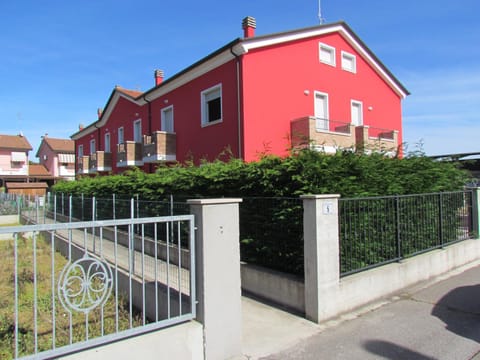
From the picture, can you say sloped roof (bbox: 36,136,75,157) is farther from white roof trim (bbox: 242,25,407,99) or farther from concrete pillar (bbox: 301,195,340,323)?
concrete pillar (bbox: 301,195,340,323)

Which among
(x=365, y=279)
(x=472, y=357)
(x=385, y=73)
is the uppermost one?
(x=385, y=73)

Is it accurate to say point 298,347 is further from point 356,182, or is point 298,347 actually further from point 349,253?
point 356,182

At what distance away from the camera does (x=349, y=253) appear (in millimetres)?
→ 5086

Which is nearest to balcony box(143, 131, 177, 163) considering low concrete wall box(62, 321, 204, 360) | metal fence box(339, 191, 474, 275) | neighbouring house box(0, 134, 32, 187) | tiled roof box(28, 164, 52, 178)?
metal fence box(339, 191, 474, 275)

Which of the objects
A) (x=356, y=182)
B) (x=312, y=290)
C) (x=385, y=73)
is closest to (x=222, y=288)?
(x=312, y=290)

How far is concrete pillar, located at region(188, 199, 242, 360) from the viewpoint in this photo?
3.22m

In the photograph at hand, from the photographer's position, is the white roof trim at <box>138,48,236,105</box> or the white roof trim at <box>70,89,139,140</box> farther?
the white roof trim at <box>70,89,139,140</box>

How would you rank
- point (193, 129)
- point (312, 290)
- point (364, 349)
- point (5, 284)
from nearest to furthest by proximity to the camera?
point (364, 349) < point (312, 290) < point (5, 284) < point (193, 129)

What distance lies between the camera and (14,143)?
4659cm

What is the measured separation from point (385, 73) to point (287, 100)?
25.7 ft

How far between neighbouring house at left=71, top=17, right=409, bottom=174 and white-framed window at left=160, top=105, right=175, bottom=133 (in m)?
0.05

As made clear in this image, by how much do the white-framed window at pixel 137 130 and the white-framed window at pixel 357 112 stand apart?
12440mm

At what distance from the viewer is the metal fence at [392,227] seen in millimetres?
5121

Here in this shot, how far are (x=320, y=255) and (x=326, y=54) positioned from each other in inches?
549
